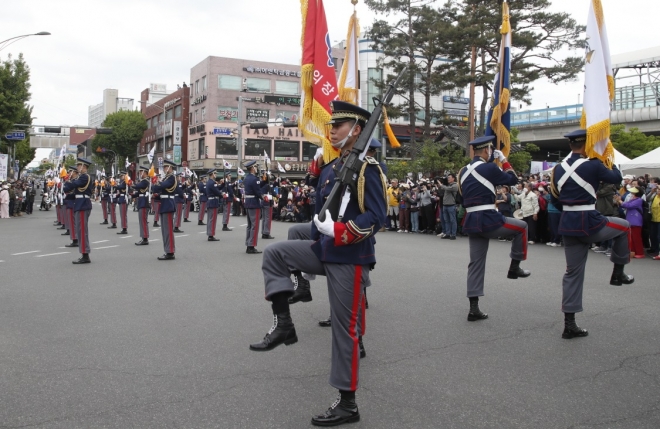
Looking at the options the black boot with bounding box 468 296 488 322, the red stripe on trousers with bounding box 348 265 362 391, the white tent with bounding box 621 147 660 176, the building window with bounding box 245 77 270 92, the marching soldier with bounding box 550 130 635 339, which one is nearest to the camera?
the red stripe on trousers with bounding box 348 265 362 391

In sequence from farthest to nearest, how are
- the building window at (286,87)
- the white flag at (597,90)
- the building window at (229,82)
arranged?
1. the building window at (286,87)
2. the building window at (229,82)
3. the white flag at (597,90)

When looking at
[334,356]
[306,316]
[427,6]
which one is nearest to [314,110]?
[306,316]

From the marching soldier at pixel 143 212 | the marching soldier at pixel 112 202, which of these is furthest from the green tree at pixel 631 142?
the marching soldier at pixel 143 212

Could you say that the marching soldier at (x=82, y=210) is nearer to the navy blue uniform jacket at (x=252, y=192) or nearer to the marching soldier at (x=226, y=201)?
the navy blue uniform jacket at (x=252, y=192)

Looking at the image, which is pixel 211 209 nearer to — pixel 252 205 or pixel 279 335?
pixel 252 205

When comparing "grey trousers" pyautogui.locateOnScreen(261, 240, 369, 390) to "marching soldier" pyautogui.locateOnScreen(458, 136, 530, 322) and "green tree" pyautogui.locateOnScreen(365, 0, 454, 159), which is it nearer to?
"marching soldier" pyautogui.locateOnScreen(458, 136, 530, 322)

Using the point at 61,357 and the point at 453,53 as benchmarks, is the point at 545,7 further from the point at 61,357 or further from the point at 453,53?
the point at 61,357

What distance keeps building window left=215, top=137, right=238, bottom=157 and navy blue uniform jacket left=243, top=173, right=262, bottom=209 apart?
154 feet

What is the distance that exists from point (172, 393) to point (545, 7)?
2952 centimetres

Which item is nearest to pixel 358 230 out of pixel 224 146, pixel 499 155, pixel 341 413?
pixel 341 413

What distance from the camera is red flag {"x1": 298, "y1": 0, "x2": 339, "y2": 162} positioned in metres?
6.84

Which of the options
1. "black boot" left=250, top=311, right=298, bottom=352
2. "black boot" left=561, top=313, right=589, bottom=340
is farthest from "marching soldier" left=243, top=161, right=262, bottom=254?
"black boot" left=250, top=311, right=298, bottom=352

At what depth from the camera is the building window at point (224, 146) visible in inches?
2350

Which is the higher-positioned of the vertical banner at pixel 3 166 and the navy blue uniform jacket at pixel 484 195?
the vertical banner at pixel 3 166
